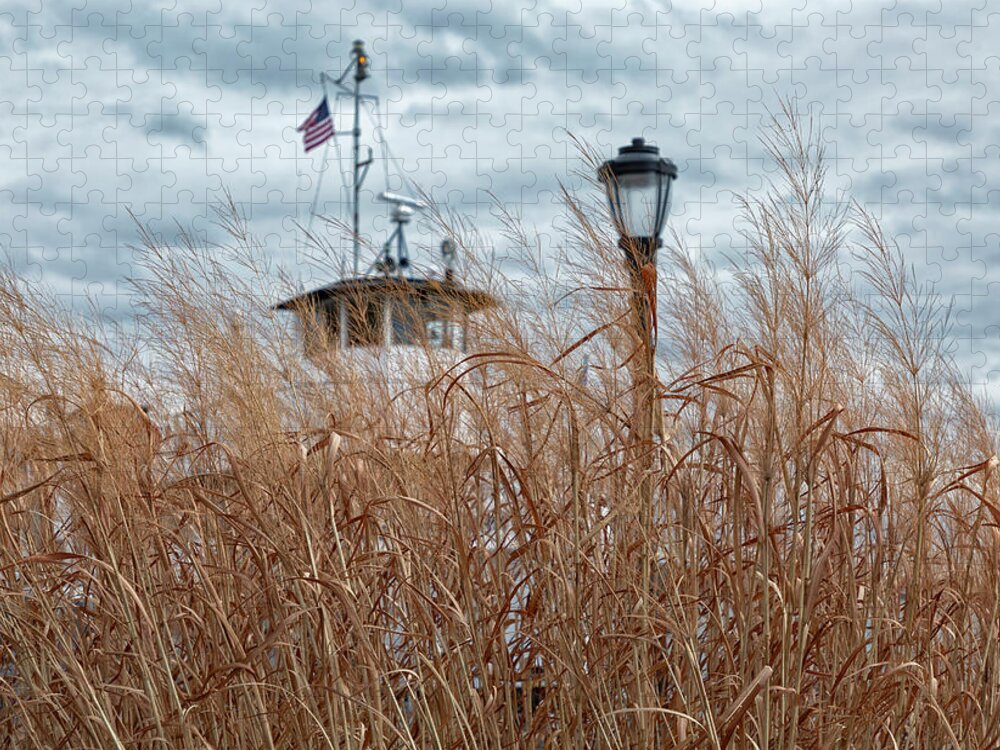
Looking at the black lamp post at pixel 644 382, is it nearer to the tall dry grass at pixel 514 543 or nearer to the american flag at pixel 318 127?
the tall dry grass at pixel 514 543

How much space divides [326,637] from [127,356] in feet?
3.37

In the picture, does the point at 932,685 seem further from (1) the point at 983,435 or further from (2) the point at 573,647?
(1) the point at 983,435

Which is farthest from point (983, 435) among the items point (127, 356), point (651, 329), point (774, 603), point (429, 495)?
point (127, 356)

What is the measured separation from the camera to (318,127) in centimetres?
1902

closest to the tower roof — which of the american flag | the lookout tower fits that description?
the lookout tower

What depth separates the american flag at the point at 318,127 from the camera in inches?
739

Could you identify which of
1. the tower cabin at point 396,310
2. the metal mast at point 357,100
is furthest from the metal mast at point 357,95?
the tower cabin at point 396,310

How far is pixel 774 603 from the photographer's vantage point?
1925 millimetres

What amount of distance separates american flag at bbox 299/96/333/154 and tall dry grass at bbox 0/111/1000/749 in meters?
17.0

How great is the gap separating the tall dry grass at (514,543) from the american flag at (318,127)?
1698cm

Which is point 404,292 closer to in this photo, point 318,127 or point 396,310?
point 396,310

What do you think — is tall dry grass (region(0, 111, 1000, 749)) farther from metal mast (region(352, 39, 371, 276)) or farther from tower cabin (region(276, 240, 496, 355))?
metal mast (region(352, 39, 371, 276))

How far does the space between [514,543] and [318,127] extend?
17785 millimetres

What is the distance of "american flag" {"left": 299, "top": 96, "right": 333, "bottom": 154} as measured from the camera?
61.6 feet
